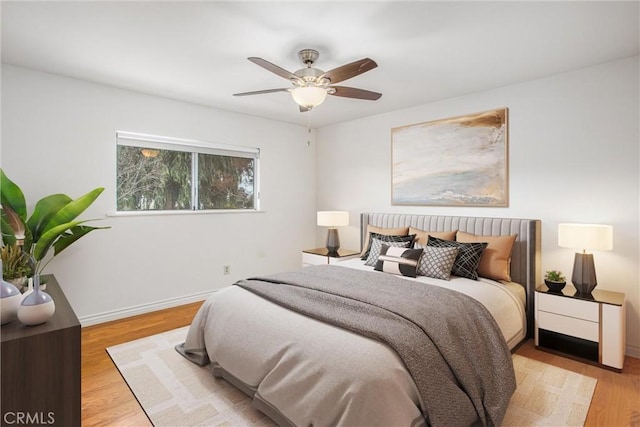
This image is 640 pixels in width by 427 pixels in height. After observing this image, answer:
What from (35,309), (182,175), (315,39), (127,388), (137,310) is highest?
(315,39)

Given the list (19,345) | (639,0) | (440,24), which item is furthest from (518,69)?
(19,345)

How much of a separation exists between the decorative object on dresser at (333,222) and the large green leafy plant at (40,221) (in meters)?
2.62

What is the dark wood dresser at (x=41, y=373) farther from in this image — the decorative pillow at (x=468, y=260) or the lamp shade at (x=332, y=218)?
the lamp shade at (x=332, y=218)

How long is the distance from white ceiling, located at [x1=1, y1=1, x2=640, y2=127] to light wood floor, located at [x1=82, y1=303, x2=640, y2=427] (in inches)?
97.5

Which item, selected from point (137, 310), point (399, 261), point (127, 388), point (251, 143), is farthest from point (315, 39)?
point (137, 310)

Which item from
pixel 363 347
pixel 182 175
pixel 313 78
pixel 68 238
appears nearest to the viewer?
pixel 363 347

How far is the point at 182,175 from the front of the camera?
4195 mm

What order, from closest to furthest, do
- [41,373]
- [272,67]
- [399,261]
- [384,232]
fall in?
[41,373]
[272,67]
[399,261]
[384,232]

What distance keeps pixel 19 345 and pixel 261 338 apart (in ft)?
3.83

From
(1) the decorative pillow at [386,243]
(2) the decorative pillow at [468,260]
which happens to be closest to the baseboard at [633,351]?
(2) the decorative pillow at [468,260]

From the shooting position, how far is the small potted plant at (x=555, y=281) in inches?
113

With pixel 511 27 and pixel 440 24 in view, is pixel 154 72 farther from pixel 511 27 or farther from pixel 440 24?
pixel 511 27

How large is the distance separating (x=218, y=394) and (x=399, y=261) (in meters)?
1.89

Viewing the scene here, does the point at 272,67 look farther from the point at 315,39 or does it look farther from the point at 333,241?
the point at 333,241
